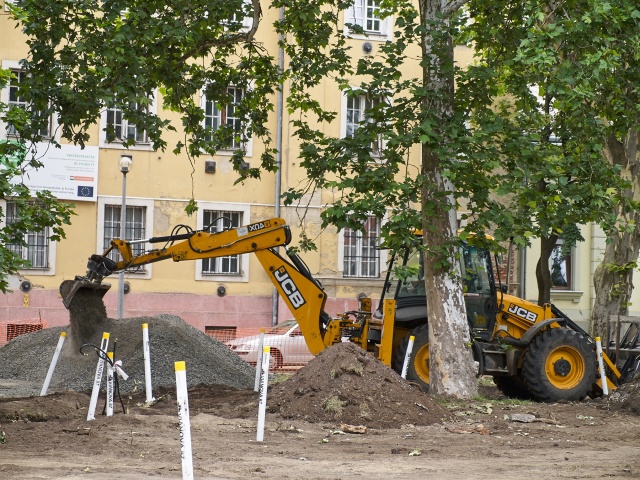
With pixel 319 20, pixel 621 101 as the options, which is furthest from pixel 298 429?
pixel 319 20

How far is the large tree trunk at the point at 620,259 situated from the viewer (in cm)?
2520

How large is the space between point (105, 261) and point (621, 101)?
29.6 feet

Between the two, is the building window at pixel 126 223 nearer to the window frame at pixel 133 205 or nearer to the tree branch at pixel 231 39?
the window frame at pixel 133 205

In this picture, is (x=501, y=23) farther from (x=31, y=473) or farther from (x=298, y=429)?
(x=31, y=473)

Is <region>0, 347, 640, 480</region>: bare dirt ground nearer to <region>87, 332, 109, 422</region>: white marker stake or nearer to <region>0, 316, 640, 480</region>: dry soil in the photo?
<region>0, 316, 640, 480</region>: dry soil

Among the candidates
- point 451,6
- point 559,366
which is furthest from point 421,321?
point 451,6

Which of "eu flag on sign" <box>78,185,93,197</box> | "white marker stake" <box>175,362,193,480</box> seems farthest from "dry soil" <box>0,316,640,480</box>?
"eu flag on sign" <box>78,185,93,197</box>

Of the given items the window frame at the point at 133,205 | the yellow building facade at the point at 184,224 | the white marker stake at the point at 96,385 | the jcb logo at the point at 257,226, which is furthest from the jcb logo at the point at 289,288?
the window frame at the point at 133,205

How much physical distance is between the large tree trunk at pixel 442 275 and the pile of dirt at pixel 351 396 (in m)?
2.06

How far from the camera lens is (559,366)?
19.8 m

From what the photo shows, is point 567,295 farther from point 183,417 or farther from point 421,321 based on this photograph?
point 183,417

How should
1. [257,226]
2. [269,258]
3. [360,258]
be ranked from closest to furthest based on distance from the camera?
[269,258] → [257,226] → [360,258]

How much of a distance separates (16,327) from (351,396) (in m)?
18.0

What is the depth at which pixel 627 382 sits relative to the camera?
19281mm
